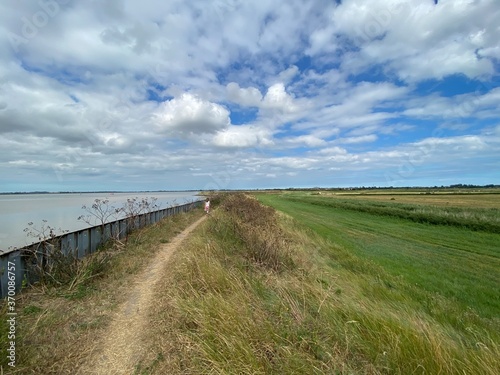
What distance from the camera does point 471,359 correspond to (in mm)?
3867

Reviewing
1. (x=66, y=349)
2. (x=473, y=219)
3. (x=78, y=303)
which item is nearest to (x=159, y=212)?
(x=78, y=303)

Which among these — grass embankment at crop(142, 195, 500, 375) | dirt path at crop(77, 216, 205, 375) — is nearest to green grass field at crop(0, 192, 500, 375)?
grass embankment at crop(142, 195, 500, 375)

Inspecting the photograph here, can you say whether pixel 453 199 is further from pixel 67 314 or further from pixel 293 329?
pixel 67 314

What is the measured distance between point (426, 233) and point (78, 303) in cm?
Answer: 2287

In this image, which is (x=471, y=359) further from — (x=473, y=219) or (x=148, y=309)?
(x=473, y=219)

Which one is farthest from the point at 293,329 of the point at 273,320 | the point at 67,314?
the point at 67,314

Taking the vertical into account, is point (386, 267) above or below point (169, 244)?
below

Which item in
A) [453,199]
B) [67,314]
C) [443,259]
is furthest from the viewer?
[453,199]

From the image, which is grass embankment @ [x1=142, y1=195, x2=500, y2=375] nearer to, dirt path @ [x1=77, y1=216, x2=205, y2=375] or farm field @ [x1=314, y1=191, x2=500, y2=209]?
dirt path @ [x1=77, y1=216, x2=205, y2=375]

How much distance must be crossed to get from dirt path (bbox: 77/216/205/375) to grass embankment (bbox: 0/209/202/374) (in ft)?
0.49

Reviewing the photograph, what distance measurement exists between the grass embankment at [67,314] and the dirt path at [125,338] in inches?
5.9

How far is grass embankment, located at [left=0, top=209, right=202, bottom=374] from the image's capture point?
3702 mm

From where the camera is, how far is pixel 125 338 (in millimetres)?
4473

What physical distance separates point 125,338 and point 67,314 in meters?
1.42
